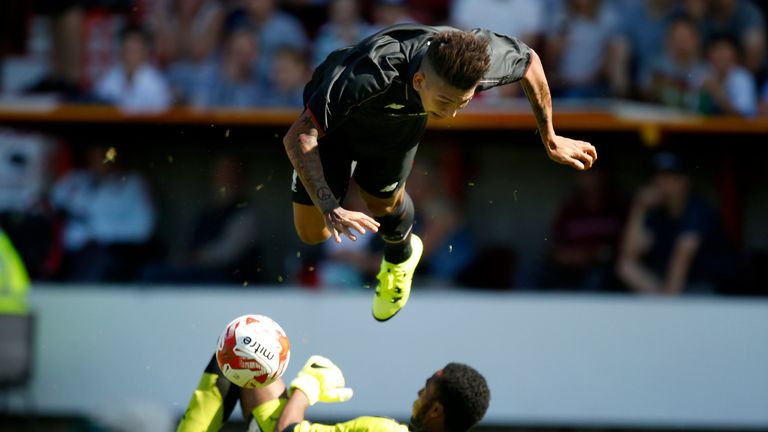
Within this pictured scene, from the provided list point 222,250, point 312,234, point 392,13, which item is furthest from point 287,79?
point 312,234

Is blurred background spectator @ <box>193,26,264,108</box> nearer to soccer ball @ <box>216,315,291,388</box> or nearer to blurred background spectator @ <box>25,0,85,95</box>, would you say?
blurred background spectator @ <box>25,0,85,95</box>

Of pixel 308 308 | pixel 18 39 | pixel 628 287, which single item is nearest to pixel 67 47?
pixel 18 39

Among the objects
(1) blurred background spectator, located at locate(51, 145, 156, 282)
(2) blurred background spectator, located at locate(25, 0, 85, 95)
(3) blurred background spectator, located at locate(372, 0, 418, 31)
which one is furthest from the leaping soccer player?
(2) blurred background spectator, located at locate(25, 0, 85, 95)

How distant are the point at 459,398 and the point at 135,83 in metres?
6.37

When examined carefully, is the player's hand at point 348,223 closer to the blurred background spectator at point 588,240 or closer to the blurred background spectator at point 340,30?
the blurred background spectator at point 588,240

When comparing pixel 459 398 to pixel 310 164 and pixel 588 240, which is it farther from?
pixel 588 240

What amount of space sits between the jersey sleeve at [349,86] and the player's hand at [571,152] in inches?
35.0

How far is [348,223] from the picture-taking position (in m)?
5.69

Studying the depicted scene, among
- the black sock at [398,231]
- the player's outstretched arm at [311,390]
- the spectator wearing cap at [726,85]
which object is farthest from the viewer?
→ the spectator wearing cap at [726,85]

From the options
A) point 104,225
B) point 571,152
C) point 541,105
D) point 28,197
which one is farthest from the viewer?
point 28,197

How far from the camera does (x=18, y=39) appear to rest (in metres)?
13.2

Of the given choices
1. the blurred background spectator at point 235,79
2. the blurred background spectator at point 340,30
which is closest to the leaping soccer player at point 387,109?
the blurred background spectator at point 235,79

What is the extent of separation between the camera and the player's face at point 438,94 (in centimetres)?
592

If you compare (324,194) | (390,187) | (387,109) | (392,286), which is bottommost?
(392,286)
